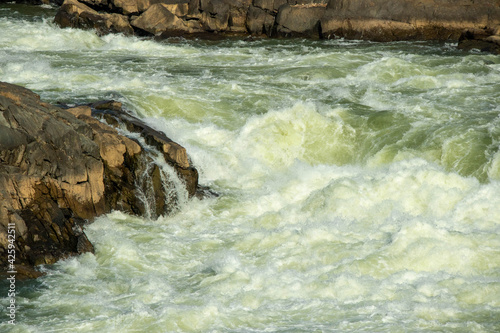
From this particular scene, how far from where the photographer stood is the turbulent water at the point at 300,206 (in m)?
7.31

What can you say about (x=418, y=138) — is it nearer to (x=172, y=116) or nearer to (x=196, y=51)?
(x=172, y=116)

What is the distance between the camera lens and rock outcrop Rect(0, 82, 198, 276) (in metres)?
8.48

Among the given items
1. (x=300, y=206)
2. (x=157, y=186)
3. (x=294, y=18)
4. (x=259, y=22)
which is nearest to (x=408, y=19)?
(x=294, y=18)

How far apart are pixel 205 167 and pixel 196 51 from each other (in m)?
9.90

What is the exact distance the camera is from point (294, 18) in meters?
23.4

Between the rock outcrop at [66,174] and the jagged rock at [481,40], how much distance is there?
12.3 meters

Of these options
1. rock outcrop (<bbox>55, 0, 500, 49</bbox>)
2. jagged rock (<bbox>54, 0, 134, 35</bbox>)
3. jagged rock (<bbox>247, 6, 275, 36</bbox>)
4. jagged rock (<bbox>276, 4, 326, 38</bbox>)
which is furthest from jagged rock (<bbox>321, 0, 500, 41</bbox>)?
jagged rock (<bbox>54, 0, 134, 35</bbox>)

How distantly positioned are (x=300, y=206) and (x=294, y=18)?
1418 cm

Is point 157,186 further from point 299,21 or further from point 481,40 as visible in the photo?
point 299,21

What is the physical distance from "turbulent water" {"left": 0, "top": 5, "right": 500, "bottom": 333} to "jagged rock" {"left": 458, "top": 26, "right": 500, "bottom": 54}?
106cm

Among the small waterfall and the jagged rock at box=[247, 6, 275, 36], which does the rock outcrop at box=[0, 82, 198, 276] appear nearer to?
the small waterfall

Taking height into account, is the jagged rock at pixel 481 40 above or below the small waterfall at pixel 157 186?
above

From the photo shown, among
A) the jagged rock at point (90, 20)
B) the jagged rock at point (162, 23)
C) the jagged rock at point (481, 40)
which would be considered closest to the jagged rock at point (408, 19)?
the jagged rock at point (481, 40)

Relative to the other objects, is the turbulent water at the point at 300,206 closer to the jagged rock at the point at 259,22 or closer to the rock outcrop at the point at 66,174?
the rock outcrop at the point at 66,174
